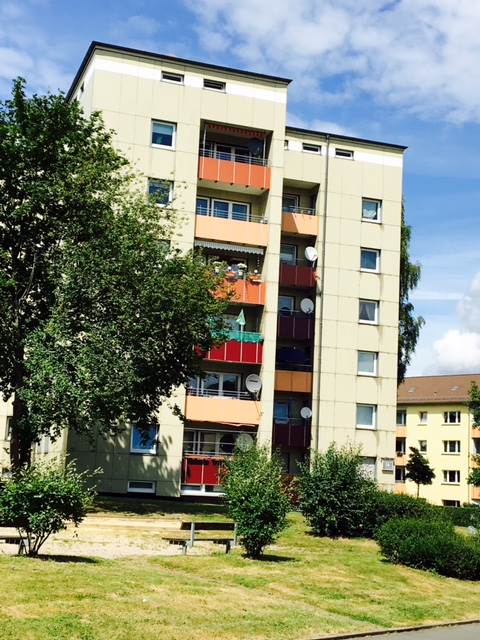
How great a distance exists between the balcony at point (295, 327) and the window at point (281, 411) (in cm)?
341

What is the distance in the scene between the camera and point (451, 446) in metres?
83.8

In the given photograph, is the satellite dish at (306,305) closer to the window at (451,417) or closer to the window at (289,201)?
the window at (289,201)

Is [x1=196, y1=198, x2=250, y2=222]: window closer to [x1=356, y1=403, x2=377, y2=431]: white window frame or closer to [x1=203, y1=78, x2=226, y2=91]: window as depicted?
[x1=203, y1=78, x2=226, y2=91]: window

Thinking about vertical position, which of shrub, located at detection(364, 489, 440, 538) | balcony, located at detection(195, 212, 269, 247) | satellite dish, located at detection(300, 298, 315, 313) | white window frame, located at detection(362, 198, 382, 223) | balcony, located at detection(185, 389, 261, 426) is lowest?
shrub, located at detection(364, 489, 440, 538)

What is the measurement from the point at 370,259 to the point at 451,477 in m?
43.4

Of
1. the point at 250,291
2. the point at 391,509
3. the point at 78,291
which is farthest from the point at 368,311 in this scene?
the point at 78,291

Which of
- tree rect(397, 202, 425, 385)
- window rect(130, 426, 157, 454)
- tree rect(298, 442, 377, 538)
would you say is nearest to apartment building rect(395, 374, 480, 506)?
tree rect(397, 202, 425, 385)

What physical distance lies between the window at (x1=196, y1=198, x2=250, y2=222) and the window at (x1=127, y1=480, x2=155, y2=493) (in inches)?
519

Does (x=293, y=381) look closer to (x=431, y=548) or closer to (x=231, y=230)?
(x=231, y=230)

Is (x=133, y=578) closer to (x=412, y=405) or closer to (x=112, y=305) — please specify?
(x=112, y=305)

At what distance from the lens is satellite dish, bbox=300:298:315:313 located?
43.0 meters

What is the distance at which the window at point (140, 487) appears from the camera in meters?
37.9

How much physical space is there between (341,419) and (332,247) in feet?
28.6

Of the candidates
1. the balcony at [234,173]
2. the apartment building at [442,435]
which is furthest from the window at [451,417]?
the balcony at [234,173]
